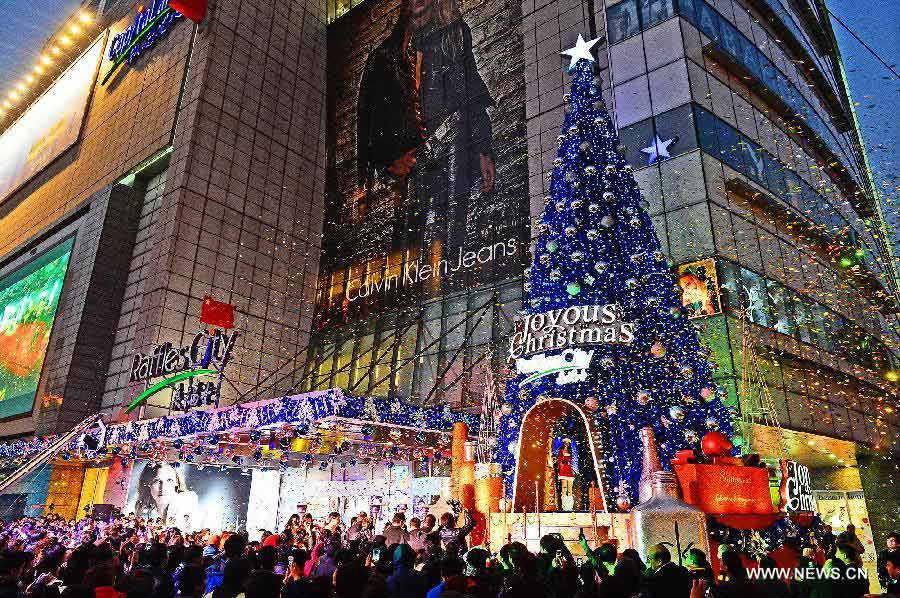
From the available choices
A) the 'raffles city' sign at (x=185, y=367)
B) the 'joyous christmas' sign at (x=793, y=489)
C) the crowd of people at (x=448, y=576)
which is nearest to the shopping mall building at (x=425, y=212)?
the 'raffles city' sign at (x=185, y=367)

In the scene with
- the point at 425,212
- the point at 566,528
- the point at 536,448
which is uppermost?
the point at 425,212

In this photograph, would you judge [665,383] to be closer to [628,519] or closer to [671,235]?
[628,519]

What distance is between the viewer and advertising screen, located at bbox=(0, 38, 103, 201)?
36781 mm

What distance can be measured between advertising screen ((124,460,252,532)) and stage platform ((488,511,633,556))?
13.9m

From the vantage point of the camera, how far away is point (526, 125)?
Answer: 21547 millimetres

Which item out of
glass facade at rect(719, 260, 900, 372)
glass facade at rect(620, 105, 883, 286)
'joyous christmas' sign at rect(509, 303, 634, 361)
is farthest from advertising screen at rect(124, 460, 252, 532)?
glass facade at rect(620, 105, 883, 286)

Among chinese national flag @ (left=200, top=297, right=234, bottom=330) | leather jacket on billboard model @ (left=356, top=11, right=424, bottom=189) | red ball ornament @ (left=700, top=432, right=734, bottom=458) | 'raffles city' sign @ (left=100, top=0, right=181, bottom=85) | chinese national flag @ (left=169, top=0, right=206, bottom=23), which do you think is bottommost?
red ball ornament @ (left=700, top=432, right=734, bottom=458)

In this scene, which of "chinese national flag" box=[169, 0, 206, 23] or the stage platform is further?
"chinese national flag" box=[169, 0, 206, 23]

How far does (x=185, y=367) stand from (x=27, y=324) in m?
15.3

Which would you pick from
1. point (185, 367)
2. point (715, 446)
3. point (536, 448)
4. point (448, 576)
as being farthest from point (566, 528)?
point (185, 367)

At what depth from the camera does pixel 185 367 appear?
20.4 m
